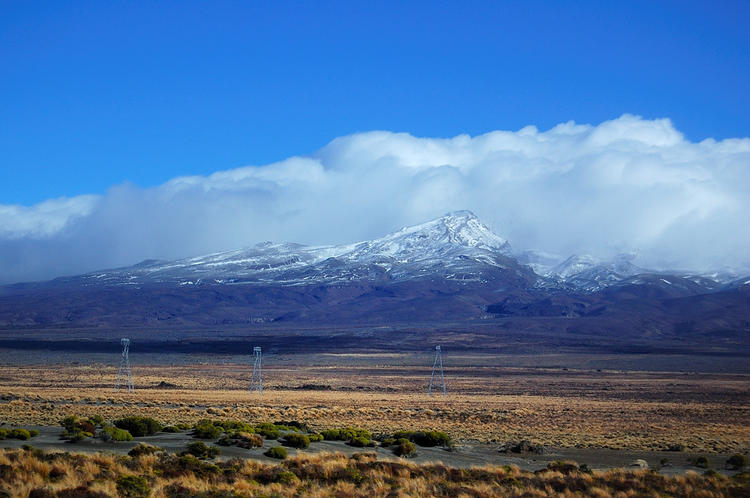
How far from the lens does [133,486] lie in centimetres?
1408

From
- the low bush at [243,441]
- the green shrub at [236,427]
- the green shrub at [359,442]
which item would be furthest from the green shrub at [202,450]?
the green shrub at [359,442]

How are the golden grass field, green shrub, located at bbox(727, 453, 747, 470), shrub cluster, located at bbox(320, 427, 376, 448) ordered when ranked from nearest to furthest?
1. green shrub, located at bbox(727, 453, 747, 470)
2. shrub cluster, located at bbox(320, 427, 376, 448)
3. the golden grass field

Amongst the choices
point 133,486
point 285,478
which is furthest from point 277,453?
point 133,486

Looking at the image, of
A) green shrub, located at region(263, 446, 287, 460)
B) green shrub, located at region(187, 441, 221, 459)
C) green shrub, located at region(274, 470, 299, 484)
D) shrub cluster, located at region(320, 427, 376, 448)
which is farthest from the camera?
shrub cluster, located at region(320, 427, 376, 448)

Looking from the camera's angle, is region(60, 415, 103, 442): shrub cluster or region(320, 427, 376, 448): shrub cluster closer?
region(60, 415, 103, 442): shrub cluster

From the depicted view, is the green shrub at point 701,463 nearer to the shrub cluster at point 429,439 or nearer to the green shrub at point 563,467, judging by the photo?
the green shrub at point 563,467

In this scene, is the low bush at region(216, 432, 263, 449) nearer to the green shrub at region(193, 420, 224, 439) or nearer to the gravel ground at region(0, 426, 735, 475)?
the gravel ground at region(0, 426, 735, 475)

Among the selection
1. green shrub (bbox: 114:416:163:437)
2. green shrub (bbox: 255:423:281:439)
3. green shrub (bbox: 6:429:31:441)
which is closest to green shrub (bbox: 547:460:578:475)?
green shrub (bbox: 255:423:281:439)

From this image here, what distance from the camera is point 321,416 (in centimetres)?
3538

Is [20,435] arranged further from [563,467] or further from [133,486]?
[563,467]

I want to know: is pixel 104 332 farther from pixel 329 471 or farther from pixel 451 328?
pixel 329 471

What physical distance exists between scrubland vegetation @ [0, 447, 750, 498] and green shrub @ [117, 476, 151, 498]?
19 mm

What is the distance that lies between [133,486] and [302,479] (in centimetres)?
367

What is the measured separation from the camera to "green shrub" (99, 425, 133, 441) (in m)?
20.2
